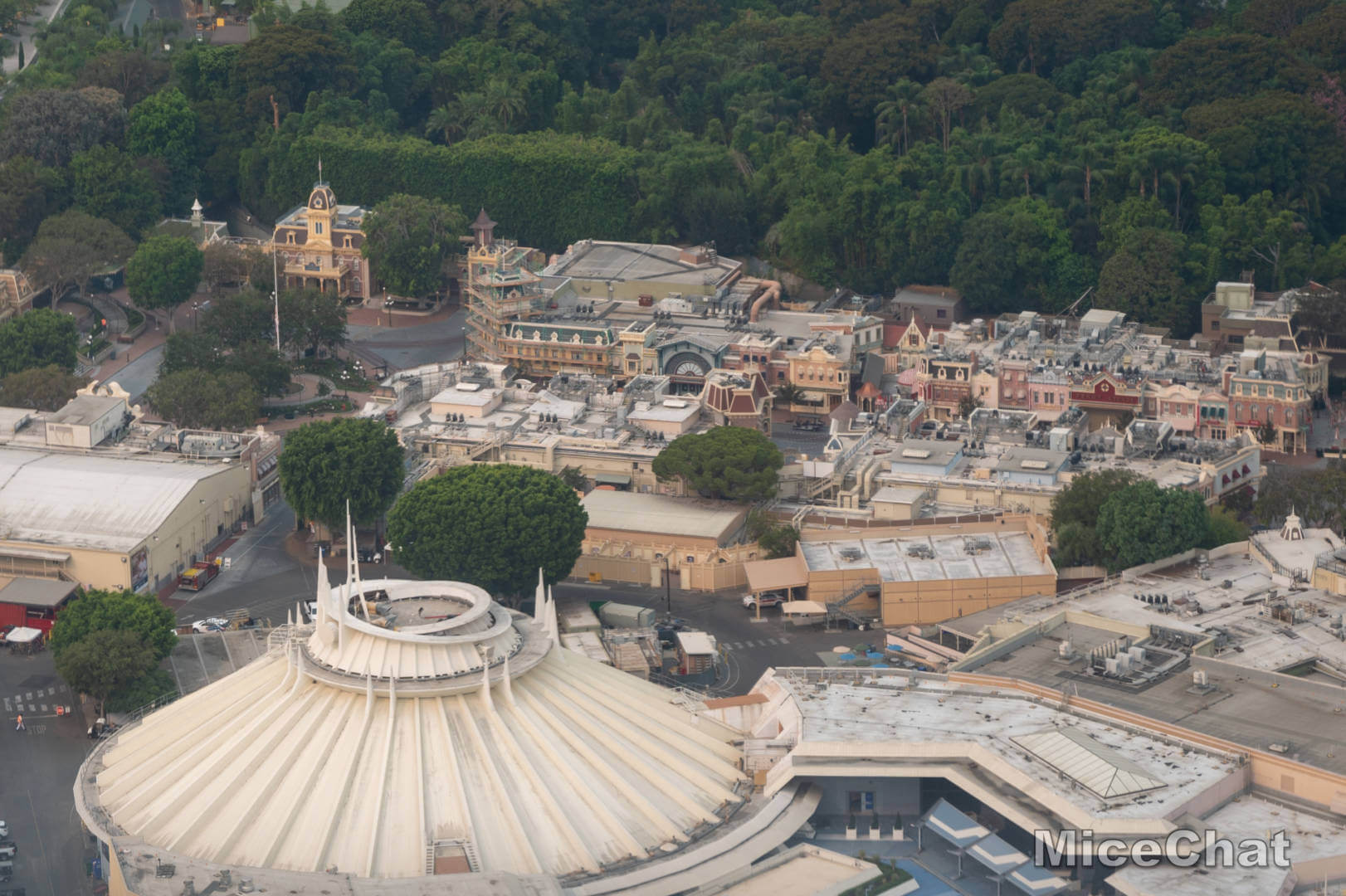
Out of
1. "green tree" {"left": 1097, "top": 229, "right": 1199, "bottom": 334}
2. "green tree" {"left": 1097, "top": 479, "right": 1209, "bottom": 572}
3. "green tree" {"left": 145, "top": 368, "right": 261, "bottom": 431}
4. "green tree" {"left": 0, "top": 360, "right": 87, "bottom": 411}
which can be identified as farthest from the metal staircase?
"green tree" {"left": 0, "top": 360, "right": 87, "bottom": 411}

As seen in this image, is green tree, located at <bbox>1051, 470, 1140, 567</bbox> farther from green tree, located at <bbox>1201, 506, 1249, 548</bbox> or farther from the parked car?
the parked car

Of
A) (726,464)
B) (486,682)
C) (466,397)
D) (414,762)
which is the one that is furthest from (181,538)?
(414,762)

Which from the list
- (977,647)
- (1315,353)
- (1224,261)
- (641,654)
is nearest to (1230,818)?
(977,647)

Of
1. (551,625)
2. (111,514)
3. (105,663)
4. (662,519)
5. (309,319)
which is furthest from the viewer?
(309,319)

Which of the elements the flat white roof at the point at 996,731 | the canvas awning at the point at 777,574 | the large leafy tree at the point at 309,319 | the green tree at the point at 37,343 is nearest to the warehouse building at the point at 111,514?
the green tree at the point at 37,343

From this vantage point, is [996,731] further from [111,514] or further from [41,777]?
[111,514]

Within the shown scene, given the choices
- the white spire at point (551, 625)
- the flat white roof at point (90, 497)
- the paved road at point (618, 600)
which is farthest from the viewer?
the flat white roof at point (90, 497)

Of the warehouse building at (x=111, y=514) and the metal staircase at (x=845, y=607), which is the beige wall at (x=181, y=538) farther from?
the metal staircase at (x=845, y=607)
